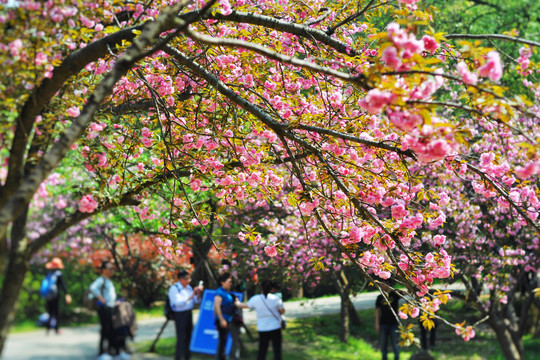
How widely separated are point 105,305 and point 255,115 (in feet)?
19.0

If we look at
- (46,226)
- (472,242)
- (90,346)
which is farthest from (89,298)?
(46,226)

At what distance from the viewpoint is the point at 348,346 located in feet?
41.4

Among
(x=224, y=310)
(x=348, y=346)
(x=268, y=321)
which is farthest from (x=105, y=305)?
(x=348, y=346)

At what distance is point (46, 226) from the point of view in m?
16.8

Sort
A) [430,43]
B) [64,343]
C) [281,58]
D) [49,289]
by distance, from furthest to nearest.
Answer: [49,289] → [64,343] → [430,43] → [281,58]

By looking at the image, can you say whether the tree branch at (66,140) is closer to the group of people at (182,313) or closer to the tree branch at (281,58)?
the tree branch at (281,58)

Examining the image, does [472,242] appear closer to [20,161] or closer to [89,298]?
[89,298]

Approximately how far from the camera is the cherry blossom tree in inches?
107

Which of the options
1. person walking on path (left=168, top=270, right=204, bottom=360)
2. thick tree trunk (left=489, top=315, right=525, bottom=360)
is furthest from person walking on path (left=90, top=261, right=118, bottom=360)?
thick tree trunk (left=489, top=315, right=525, bottom=360)

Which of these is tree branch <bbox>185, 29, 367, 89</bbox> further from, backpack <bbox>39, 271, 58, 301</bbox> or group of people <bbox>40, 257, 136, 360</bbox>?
backpack <bbox>39, 271, 58, 301</bbox>

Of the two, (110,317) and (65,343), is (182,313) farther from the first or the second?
(65,343)

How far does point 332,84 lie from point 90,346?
7.28m

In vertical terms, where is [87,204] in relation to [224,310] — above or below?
above

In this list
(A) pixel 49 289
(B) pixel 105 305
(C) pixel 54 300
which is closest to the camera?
(B) pixel 105 305
